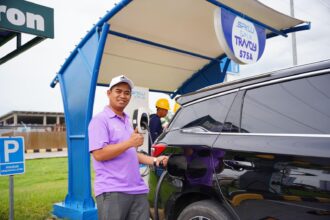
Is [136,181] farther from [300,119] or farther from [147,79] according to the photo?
[147,79]

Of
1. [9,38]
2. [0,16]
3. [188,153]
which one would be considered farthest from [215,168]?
[9,38]

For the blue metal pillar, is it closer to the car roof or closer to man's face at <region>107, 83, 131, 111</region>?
the car roof

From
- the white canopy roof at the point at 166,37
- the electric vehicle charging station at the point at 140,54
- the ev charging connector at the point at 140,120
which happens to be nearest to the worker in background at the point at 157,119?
the electric vehicle charging station at the point at 140,54

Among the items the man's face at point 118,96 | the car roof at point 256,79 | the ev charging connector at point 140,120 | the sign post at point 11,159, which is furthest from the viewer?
the sign post at point 11,159

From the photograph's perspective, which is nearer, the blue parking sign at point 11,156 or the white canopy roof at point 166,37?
the blue parking sign at point 11,156

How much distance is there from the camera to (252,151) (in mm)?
2445

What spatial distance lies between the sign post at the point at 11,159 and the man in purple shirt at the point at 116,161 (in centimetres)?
237

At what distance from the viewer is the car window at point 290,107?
2205mm

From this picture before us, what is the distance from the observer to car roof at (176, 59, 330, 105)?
2.35 m

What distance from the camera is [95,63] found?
206 inches

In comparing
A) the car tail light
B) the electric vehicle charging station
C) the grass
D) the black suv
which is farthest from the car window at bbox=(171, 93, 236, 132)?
the grass

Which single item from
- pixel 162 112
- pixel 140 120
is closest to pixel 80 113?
pixel 162 112

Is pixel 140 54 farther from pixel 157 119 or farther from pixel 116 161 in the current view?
pixel 116 161

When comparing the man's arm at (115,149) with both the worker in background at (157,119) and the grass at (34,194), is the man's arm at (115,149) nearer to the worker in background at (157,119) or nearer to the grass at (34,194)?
the grass at (34,194)
